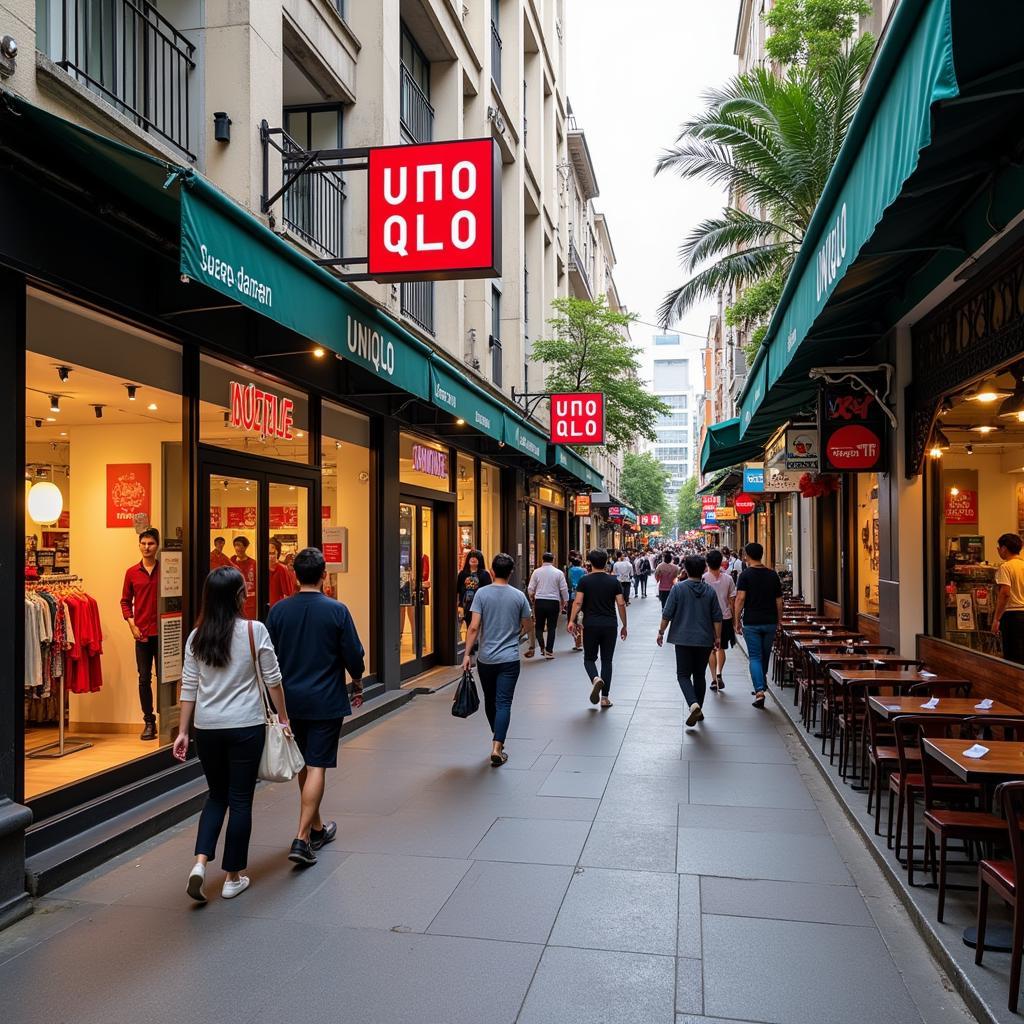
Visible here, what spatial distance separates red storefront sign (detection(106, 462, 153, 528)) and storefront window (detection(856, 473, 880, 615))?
8.66m

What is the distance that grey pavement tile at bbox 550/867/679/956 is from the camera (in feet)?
14.6

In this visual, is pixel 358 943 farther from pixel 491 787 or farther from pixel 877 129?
pixel 877 129

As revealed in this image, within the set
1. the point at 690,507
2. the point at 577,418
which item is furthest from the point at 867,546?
the point at 690,507

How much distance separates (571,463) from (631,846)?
16621 mm

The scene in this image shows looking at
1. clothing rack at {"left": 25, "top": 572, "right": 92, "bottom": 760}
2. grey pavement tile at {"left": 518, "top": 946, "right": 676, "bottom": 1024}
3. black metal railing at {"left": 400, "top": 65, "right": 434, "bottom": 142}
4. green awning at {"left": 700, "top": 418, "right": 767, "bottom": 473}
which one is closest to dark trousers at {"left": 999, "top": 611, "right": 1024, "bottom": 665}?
grey pavement tile at {"left": 518, "top": 946, "right": 676, "bottom": 1024}

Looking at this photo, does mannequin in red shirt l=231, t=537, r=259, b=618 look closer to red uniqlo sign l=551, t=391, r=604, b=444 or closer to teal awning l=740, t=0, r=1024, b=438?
teal awning l=740, t=0, r=1024, b=438

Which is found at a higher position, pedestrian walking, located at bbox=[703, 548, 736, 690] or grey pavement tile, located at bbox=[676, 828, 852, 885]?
pedestrian walking, located at bbox=[703, 548, 736, 690]

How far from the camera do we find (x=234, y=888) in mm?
5059

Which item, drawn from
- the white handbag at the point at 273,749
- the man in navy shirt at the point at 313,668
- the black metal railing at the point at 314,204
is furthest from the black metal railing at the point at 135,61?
the white handbag at the point at 273,749

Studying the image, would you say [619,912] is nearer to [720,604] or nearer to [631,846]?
[631,846]

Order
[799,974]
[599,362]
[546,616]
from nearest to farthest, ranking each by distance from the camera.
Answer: [799,974] < [546,616] < [599,362]

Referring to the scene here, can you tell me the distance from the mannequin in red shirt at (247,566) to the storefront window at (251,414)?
0.85 metres

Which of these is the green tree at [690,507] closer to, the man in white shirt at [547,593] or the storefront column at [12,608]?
the man in white shirt at [547,593]

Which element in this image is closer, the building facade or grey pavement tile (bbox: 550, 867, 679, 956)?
grey pavement tile (bbox: 550, 867, 679, 956)
